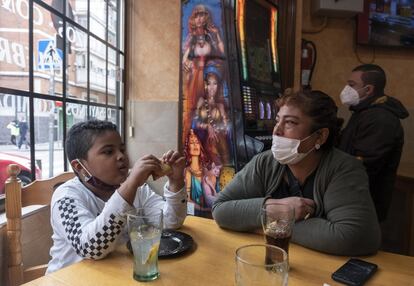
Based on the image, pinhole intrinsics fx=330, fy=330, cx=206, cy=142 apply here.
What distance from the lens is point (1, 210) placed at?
146cm

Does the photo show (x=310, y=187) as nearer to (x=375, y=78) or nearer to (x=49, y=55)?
(x=375, y=78)

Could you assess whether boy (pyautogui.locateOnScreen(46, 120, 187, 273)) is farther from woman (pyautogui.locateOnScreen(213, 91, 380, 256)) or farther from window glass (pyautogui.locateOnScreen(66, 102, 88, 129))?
window glass (pyautogui.locateOnScreen(66, 102, 88, 129))

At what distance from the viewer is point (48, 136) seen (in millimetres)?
1922

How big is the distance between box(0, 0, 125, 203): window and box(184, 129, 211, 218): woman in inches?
30.0

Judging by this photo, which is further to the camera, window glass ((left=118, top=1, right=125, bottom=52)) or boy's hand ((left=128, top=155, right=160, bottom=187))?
window glass ((left=118, top=1, right=125, bottom=52))

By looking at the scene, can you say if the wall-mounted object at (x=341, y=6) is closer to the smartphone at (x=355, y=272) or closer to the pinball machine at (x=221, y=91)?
the pinball machine at (x=221, y=91)

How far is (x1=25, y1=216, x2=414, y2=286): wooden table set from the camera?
2.71 ft

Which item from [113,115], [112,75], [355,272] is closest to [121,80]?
[112,75]

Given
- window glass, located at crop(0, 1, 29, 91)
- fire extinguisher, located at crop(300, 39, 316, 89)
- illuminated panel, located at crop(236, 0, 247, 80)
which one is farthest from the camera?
fire extinguisher, located at crop(300, 39, 316, 89)

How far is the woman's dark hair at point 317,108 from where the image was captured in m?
1.32

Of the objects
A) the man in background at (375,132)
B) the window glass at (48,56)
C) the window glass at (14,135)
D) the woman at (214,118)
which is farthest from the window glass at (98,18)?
the man in background at (375,132)

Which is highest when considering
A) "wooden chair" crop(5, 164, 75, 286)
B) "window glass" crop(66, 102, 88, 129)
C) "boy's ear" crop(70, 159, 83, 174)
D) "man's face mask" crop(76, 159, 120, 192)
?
"window glass" crop(66, 102, 88, 129)

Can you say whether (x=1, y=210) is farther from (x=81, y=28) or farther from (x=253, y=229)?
(x=81, y=28)

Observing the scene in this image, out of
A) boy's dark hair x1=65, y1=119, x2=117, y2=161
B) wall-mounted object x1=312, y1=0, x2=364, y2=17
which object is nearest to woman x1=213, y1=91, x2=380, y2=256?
boy's dark hair x1=65, y1=119, x2=117, y2=161
